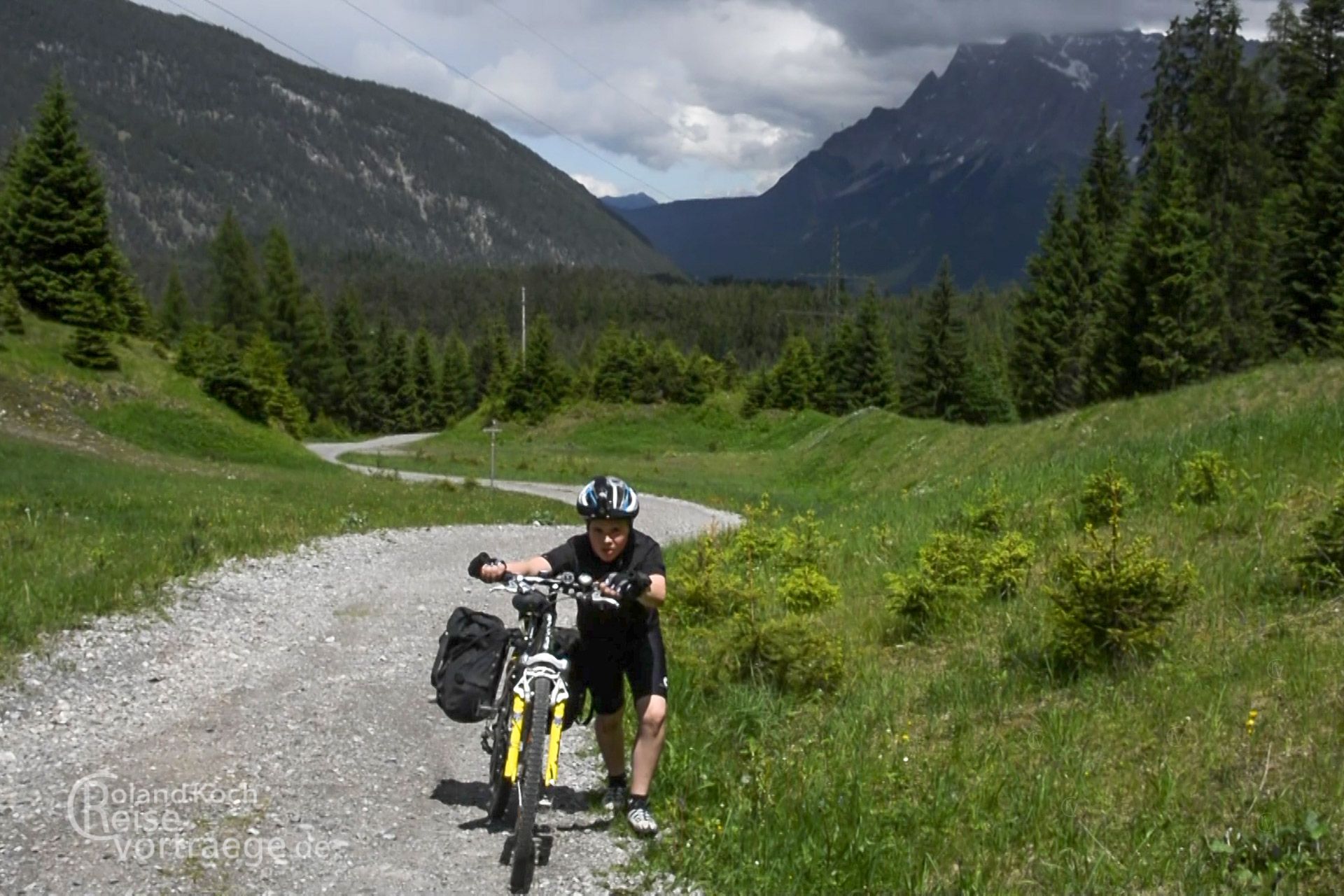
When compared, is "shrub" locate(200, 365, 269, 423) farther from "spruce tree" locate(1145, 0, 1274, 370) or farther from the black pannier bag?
the black pannier bag

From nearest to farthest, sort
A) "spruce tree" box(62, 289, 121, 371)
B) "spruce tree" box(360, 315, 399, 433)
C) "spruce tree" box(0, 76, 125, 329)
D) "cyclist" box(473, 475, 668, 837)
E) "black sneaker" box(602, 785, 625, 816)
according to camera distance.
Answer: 1. "cyclist" box(473, 475, 668, 837)
2. "black sneaker" box(602, 785, 625, 816)
3. "spruce tree" box(62, 289, 121, 371)
4. "spruce tree" box(0, 76, 125, 329)
5. "spruce tree" box(360, 315, 399, 433)

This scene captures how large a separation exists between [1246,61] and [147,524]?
54.3 meters

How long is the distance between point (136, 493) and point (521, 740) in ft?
50.2

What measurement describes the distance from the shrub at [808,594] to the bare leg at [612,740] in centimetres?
444

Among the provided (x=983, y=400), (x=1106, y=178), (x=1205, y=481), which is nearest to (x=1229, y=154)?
(x=1106, y=178)

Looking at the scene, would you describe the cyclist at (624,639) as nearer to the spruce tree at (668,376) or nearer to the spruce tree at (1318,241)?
the spruce tree at (1318,241)

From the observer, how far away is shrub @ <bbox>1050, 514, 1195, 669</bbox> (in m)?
7.20

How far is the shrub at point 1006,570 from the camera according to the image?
31.4 feet

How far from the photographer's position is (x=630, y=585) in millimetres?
5551

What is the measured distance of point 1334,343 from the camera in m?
30.9

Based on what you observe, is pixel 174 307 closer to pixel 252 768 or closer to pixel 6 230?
pixel 6 230

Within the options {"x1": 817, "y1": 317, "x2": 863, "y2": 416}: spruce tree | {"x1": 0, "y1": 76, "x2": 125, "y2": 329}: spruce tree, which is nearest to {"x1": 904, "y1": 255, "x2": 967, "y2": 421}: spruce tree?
{"x1": 817, "y1": 317, "x2": 863, "y2": 416}: spruce tree

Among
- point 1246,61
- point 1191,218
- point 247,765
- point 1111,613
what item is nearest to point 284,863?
point 247,765

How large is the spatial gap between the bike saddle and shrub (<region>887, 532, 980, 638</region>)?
4.38 meters
